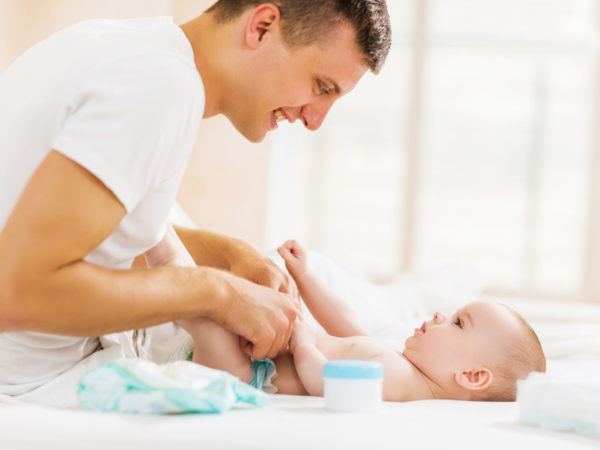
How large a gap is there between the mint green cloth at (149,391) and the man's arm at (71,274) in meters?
0.11

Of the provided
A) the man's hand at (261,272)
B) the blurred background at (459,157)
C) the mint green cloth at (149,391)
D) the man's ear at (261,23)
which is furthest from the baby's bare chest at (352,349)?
the blurred background at (459,157)

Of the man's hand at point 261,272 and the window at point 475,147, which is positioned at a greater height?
the window at point 475,147

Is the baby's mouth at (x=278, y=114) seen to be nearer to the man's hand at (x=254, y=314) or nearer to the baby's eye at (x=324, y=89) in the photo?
the baby's eye at (x=324, y=89)

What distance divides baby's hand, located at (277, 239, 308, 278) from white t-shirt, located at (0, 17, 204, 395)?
452 mm

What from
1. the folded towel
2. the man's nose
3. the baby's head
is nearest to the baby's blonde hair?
the baby's head

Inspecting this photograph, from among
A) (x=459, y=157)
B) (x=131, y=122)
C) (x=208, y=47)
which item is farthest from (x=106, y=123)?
(x=459, y=157)

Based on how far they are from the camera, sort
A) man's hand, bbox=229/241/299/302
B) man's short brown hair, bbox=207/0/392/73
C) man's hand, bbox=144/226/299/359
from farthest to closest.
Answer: man's hand, bbox=229/241/299/302 → man's short brown hair, bbox=207/0/392/73 → man's hand, bbox=144/226/299/359

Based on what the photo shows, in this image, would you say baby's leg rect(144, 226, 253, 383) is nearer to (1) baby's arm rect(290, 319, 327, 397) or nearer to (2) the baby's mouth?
(1) baby's arm rect(290, 319, 327, 397)

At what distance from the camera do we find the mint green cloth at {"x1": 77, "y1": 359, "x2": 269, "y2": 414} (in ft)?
3.29

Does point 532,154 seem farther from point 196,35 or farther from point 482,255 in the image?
point 196,35

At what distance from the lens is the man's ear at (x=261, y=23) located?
4.41 ft

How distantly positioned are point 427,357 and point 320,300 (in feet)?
1.02

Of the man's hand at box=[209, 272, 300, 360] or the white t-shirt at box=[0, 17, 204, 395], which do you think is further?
the man's hand at box=[209, 272, 300, 360]

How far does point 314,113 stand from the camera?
4.87 ft
